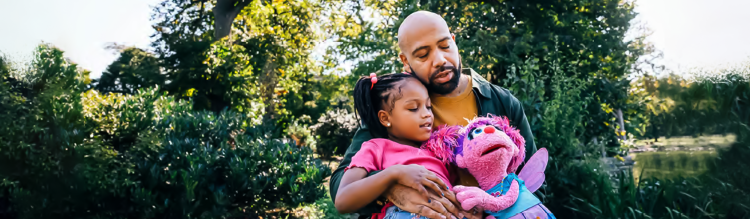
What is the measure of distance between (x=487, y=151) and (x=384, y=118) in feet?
1.74

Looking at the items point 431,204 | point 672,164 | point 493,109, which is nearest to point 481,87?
point 493,109

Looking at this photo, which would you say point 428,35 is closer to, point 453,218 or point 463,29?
point 453,218

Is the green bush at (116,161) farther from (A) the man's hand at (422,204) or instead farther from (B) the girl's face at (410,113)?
(A) the man's hand at (422,204)

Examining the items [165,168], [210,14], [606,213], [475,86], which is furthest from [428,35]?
[210,14]

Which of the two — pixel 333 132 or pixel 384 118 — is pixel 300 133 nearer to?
pixel 333 132

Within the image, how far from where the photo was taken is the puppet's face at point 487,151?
6.39 ft

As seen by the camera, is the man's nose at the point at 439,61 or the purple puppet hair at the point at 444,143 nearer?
the purple puppet hair at the point at 444,143

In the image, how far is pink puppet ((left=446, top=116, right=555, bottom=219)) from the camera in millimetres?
1887

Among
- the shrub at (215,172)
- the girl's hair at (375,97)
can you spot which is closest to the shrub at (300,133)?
the shrub at (215,172)

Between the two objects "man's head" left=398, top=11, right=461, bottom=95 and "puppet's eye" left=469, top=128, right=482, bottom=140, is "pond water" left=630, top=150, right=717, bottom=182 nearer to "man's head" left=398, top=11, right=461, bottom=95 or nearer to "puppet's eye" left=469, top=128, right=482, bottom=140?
"man's head" left=398, top=11, right=461, bottom=95

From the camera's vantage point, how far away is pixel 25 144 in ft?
16.8

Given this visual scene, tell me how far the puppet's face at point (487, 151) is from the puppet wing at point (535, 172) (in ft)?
0.54

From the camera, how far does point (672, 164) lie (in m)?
4.20

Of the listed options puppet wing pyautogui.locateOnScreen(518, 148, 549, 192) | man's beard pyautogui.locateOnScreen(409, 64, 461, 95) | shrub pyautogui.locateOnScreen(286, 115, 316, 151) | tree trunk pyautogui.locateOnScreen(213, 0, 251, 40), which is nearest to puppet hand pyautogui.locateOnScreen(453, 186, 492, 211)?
puppet wing pyautogui.locateOnScreen(518, 148, 549, 192)
